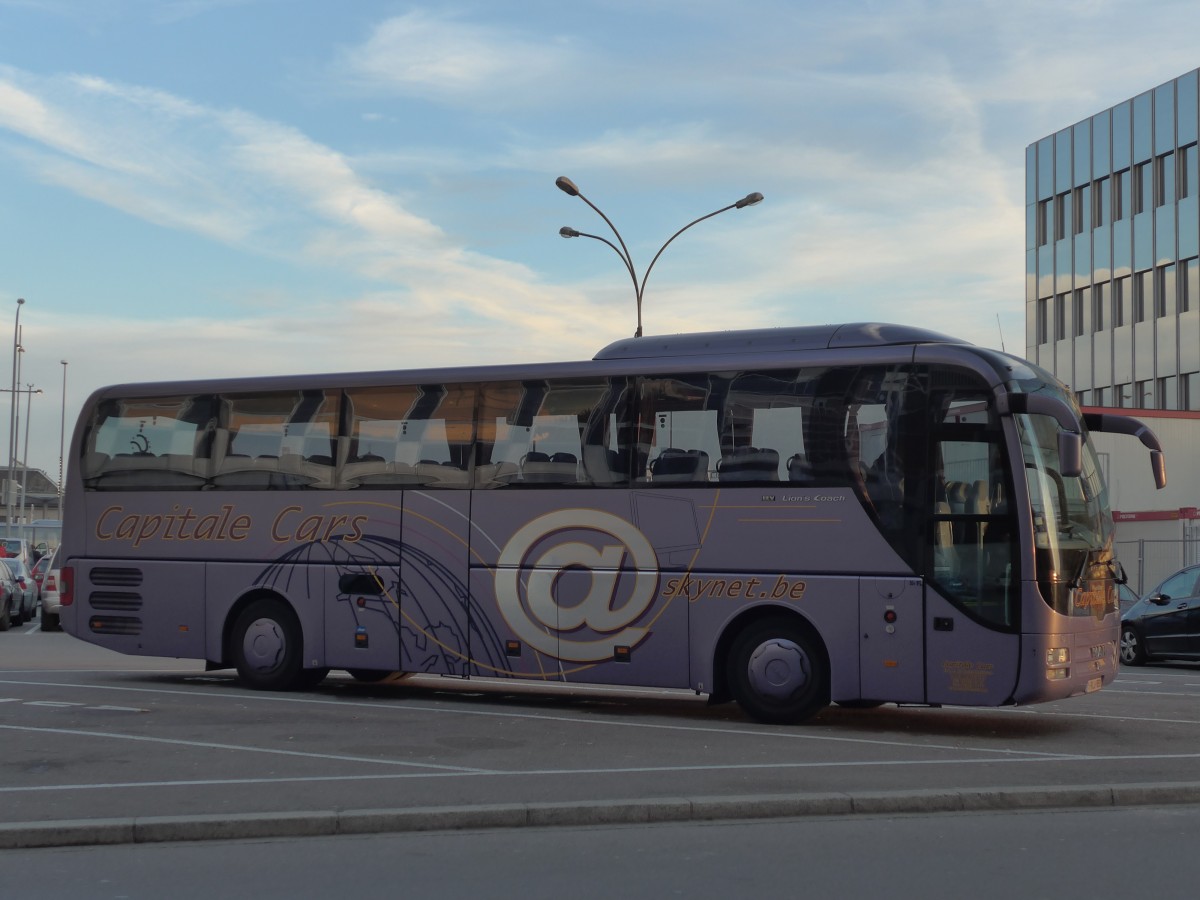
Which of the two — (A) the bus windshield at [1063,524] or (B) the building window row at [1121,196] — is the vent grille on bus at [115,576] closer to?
(A) the bus windshield at [1063,524]

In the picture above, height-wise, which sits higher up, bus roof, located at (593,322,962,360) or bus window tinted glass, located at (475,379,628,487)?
bus roof, located at (593,322,962,360)

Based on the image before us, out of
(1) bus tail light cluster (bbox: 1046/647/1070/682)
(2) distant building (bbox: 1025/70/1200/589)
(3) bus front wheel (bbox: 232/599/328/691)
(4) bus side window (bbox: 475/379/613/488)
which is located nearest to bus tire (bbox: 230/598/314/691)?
(3) bus front wheel (bbox: 232/599/328/691)

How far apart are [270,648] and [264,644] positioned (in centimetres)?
8

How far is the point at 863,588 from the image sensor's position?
513 inches

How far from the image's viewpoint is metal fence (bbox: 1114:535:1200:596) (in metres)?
31.5

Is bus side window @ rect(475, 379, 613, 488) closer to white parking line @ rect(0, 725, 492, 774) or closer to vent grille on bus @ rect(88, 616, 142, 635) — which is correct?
white parking line @ rect(0, 725, 492, 774)

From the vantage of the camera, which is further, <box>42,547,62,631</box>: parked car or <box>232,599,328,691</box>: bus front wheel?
<box>42,547,62,631</box>: parked car

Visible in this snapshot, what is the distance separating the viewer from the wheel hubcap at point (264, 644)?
1616 cm

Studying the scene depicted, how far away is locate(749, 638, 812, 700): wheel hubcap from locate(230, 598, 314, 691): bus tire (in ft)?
17.2

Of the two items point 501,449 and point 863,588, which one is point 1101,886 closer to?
point 863,588

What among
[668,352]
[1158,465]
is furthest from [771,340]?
[1158,465]

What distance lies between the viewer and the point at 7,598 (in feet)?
104

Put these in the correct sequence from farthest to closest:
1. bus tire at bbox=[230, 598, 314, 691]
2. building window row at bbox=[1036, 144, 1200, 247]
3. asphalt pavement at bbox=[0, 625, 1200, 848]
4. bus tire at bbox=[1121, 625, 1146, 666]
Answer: building window row at bbox=[1036, 144, 1200, 247] → bus tire at bbox=[1121, 625, 1146, 666] → bus tire at bbox=[230, 598, 314, 691] → asphalt pavement at bbox=[0, 625, 1200, 848]

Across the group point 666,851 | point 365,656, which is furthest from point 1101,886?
point 365,656
